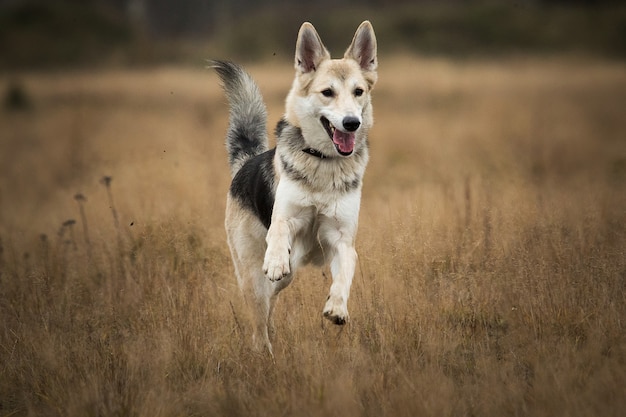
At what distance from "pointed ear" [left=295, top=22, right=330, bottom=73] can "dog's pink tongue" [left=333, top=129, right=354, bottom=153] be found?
0.61 m

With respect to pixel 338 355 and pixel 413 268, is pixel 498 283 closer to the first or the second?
pixel 413 268

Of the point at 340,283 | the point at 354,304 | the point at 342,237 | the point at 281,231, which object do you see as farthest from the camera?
the point at 354,304

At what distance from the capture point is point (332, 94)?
180 inches

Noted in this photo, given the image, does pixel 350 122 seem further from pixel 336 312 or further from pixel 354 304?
pixel 354 304

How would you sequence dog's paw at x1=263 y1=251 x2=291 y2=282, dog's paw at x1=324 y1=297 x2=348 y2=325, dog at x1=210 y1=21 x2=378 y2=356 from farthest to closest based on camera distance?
dog at x1=210 y1=21 x2=378 y2=356
dog's paw at x1=263 y1=251 x2=291 y2=282
dog's paw at x1=324 y1=297 x2=348 y2=325

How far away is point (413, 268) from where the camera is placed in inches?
206

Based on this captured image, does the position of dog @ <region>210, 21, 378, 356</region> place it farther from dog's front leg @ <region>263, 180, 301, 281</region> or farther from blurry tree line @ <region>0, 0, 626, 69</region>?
blurry tree line @ <region>0, 0, 626, 69</region>

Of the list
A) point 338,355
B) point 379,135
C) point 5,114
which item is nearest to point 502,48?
point 379,135

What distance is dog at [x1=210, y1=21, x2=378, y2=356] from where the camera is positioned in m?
4.37

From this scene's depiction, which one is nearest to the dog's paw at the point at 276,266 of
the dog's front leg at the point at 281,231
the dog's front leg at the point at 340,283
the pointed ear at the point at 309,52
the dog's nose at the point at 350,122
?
the dog's front leg at the point at 281,231

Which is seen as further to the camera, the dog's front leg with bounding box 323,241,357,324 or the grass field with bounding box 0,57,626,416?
the dog's front leg with bounding box 323,241,357,324

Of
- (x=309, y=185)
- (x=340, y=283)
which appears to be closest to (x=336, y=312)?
(x=340, y=283)

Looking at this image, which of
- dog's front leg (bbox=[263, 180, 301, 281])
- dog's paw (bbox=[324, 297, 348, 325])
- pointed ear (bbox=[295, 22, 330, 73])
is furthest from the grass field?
pointed ear (bbox=[295, 22, 330, 73])

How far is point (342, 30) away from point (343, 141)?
897 inches
